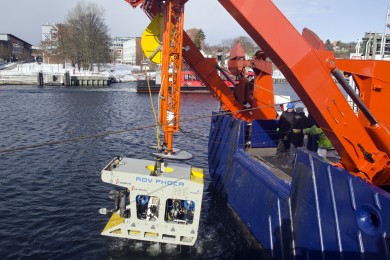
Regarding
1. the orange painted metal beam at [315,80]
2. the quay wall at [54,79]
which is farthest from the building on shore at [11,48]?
the orange painted metal beam at [315,80]

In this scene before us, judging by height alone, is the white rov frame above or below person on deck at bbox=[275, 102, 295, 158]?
below

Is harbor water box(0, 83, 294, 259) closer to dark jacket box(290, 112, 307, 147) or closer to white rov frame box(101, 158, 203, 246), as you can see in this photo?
white rov frame box(101, 158, 203, 246)

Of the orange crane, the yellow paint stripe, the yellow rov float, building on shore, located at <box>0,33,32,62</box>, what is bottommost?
the yellow paint stripe

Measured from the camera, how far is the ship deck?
28.4 feet

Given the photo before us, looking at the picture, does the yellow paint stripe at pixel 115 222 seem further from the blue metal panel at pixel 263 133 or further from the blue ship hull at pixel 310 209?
the blue metal panel at pixel 263 133

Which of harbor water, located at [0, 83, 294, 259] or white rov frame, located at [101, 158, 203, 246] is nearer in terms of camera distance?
white rov frame, located at [101, 158, 203, 246]

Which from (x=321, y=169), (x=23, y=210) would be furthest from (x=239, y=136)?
(x=23, y=210)

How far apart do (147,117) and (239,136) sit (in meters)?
21.1

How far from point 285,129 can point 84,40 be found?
7593 centimetres

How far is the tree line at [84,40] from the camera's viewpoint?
254 ft

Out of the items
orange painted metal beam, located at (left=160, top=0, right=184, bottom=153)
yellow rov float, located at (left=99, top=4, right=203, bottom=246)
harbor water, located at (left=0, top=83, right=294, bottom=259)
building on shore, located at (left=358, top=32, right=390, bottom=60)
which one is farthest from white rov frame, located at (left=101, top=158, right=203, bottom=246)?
building on shore, located at (left=358, top=32, right=390, bottom=60)

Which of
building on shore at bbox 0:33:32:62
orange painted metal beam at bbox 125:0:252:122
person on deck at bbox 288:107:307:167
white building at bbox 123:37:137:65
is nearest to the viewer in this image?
person on deck at bbox 288:107:307:167

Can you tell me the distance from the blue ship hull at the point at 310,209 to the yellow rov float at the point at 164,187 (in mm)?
1672

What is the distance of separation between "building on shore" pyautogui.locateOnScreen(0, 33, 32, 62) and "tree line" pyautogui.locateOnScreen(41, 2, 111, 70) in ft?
89.0
